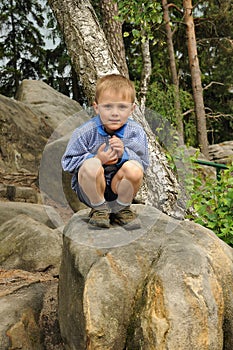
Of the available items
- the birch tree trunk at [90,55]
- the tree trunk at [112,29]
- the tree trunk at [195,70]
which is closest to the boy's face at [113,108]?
the birch tree trunk at [90,55]

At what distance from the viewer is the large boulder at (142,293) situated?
268cm

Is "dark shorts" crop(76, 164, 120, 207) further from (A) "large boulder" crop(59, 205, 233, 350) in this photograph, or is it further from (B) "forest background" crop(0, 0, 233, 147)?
(B) "forest background" crop(0, 0, 233, 147)

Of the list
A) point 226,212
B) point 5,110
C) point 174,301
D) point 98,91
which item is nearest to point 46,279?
point 174,301

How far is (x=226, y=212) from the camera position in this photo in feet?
17.1

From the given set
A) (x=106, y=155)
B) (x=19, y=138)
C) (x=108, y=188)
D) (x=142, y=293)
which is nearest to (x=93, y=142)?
(x=106, y=155)

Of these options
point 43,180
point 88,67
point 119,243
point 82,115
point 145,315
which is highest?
point 88,67

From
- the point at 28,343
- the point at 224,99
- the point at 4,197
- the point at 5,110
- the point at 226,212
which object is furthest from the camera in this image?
the point at 224,99

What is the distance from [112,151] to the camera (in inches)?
108

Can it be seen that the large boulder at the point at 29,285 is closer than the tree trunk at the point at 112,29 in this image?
Yes

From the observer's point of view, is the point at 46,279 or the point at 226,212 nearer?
the point at 46,279

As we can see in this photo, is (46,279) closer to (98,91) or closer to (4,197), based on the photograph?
(98,91)

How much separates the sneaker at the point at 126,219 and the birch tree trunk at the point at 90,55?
1.86 metres

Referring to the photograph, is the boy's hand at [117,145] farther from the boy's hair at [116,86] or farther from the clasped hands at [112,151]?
the boy's hair at [116,86]

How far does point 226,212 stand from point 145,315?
2.73 meters
